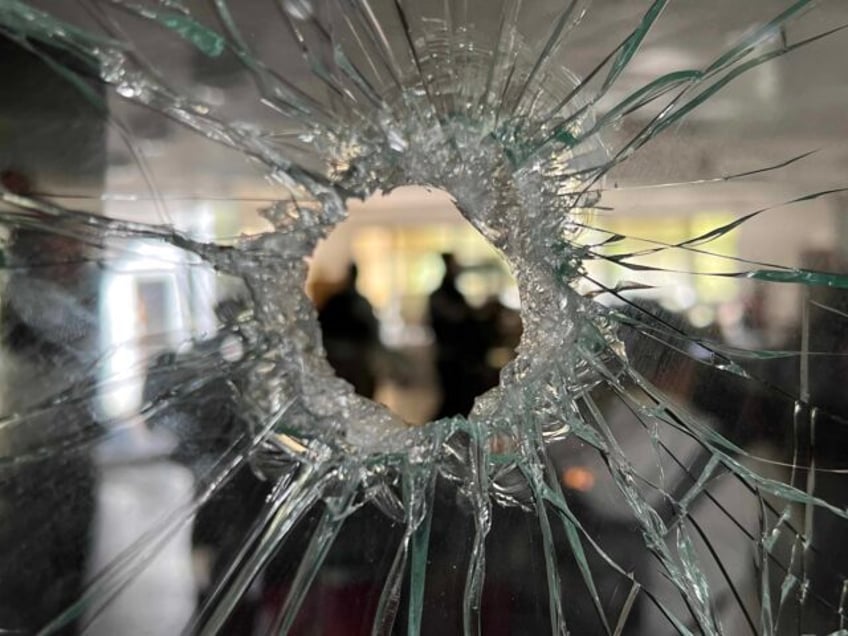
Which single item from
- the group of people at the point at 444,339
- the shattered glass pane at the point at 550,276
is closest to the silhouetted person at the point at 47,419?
the shattered glass pane at the point at 550,276

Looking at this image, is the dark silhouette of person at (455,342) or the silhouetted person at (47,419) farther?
the dark silhouette of person at (455,342)

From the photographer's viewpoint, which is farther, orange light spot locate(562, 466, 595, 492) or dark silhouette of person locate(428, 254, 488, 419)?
dark silhouette of person locate(428, 254, 488, 419)

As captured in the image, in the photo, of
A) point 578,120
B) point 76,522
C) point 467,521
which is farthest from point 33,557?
point 578,120

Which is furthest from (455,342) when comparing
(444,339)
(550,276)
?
(550,276)

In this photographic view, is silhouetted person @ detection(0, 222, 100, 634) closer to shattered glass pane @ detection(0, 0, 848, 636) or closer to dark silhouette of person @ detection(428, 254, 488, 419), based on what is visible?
shattered glass pane @ detection(0, 0, 848, 636)

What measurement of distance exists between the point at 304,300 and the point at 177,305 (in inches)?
4.1

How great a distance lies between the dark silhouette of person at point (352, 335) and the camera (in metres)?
1.31

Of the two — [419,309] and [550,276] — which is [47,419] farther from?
[419,309]

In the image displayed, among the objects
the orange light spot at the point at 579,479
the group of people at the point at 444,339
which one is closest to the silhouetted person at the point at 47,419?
the orange light spot at the point at 579,479

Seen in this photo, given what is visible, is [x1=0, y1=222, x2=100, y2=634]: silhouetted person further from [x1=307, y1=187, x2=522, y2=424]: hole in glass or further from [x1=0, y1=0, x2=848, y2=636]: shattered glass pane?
[x1=307, y1=187, x2=522, y2=424]: hole in glass

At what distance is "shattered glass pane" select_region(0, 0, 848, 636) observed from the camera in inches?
23.4

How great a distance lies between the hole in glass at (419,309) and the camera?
130 cm

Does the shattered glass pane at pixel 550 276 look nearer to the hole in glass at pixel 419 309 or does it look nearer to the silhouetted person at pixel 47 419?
the silhouetted person at pixel 47 419

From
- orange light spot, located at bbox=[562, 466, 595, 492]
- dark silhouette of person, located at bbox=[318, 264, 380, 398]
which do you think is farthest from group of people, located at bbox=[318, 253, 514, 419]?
orange light spot, located at bbox=[562, 466, 595, 492]
